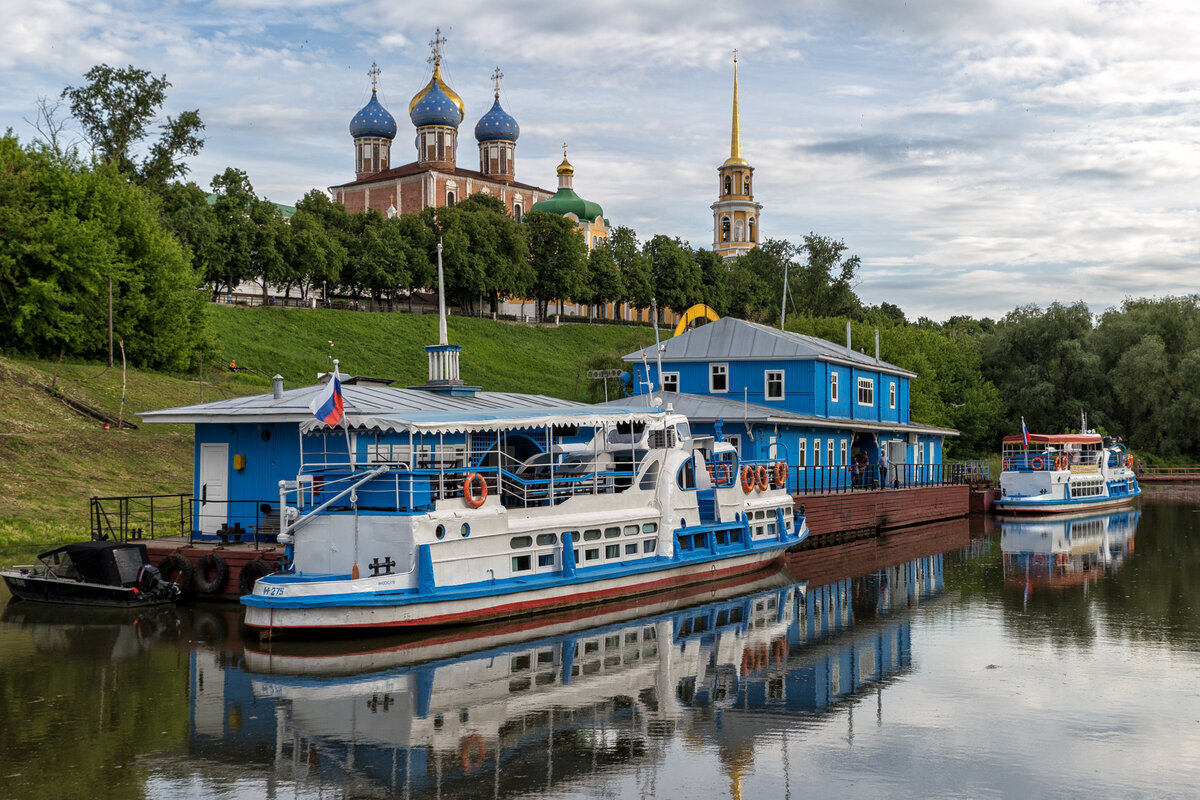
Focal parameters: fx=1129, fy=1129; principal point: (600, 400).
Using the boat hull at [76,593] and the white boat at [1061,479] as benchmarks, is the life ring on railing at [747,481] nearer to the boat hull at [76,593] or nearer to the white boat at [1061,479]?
the boat hull at [76,593]

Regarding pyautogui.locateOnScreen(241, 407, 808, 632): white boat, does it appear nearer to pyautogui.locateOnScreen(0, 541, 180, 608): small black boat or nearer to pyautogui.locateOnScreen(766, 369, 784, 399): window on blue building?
pyautogui.locateOnScreen(0, 541, 180, 608): small black boat

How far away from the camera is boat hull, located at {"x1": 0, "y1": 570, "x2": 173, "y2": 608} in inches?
1008

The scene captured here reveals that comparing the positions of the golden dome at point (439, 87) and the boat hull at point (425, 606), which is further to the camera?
the golden dome at point (439, 87)

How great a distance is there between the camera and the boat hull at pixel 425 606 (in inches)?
864

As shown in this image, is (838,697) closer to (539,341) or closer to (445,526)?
(445,526)

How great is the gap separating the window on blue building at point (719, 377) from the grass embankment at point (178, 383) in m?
21.3

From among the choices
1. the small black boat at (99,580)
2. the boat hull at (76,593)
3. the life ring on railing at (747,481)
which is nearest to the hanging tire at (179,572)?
the small black boat at (99,580)

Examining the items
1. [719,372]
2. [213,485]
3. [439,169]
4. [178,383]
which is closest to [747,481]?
[213,485]

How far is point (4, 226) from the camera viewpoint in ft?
169

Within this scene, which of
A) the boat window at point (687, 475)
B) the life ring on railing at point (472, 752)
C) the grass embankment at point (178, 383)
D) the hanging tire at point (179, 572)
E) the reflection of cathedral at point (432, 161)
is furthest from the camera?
the reflection of cathedral at point (432, 161)

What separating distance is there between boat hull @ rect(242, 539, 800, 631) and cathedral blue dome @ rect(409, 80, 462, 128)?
100 meters

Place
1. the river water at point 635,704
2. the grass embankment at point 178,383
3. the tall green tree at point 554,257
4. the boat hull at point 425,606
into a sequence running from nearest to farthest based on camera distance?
the river water at point 635,704, the boat hull at point 425,606, the grass embankment at point 178,383, the tall green tree at point 554,257

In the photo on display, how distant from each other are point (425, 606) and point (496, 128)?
363 ft

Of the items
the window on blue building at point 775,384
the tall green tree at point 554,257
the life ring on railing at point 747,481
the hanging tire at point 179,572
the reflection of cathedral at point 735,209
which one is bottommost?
the hanging tire at point 179,572
